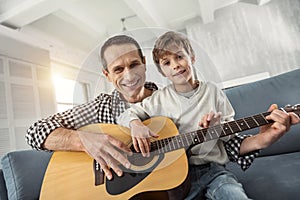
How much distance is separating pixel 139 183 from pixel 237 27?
263cm

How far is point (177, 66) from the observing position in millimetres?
455

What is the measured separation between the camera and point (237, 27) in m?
2.66

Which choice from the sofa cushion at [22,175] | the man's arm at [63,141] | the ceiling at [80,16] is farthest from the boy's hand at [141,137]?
the ceiling at [80,16]

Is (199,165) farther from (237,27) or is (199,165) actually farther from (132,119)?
(237,27)

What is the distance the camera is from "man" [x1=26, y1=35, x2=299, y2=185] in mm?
467

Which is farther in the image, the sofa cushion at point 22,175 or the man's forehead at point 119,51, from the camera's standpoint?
the sofa cushion at point 22,175

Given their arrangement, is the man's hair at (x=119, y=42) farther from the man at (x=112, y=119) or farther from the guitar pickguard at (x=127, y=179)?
the guitar pickguard at (x=127, y=179)

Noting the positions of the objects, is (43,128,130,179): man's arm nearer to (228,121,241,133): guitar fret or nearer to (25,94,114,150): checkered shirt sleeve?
(25,94,114,150): checkered shirt sleeve

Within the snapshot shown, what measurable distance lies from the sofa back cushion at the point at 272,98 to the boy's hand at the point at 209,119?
529 mm

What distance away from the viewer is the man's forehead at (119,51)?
18.5 inches

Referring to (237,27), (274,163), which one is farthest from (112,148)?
(237,27)

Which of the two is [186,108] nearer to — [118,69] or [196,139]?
[196,139]

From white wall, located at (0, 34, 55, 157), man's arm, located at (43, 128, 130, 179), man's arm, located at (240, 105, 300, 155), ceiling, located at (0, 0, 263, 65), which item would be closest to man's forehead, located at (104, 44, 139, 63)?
man's arm, located at (43, 128, 130, 179)

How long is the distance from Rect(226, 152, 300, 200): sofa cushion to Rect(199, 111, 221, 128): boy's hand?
26 centimetres
